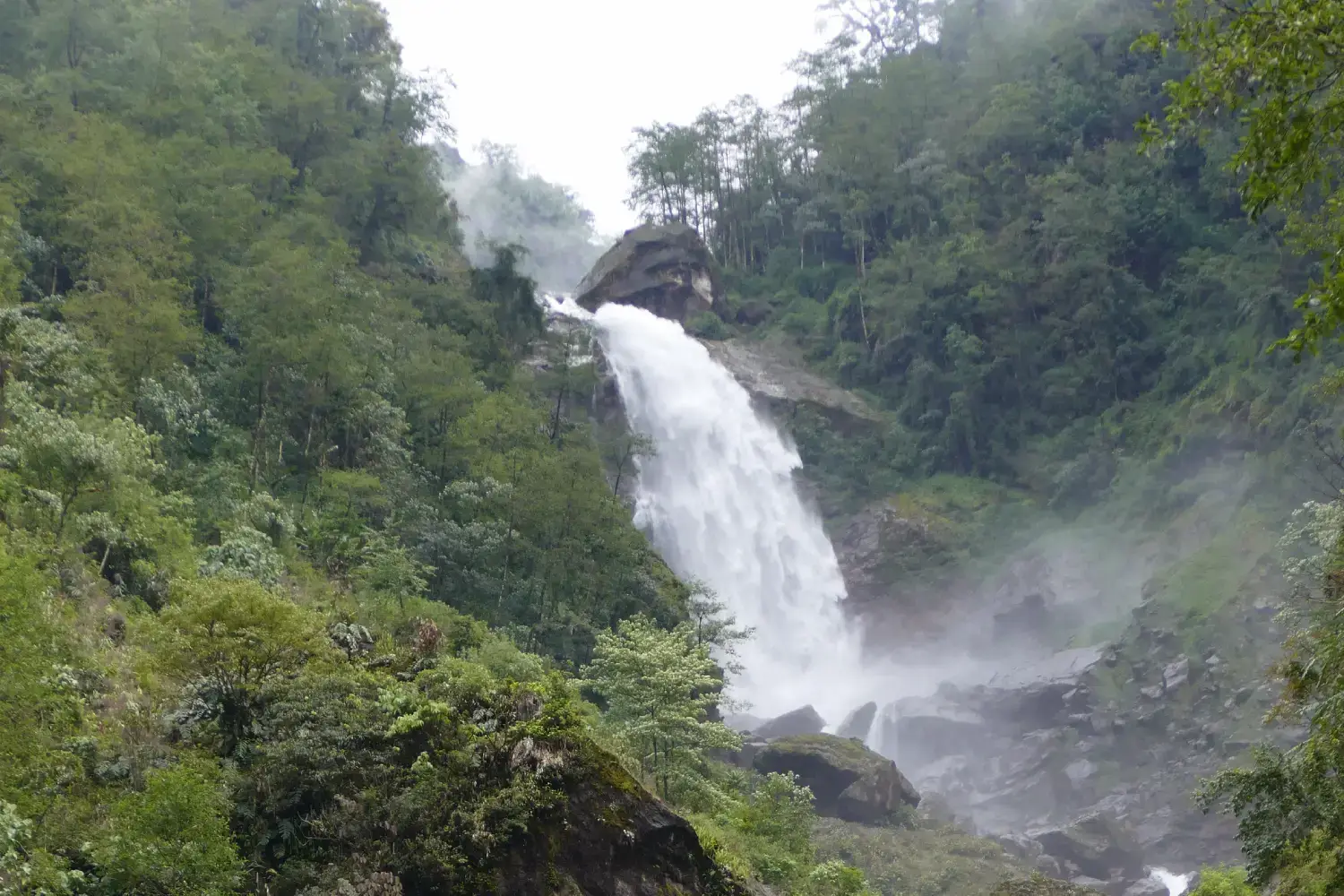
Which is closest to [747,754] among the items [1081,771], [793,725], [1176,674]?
[793,725]

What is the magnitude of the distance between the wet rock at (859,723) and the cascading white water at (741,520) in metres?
1.44

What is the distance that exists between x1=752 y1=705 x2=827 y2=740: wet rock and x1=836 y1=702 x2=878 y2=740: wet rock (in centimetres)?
258

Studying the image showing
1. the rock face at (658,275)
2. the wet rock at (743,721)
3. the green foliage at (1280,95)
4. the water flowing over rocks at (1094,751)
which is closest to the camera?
the green foliage at (1280,95)

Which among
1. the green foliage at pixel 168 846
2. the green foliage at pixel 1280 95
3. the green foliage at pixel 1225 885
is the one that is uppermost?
the green foliage at pixel 1280 95

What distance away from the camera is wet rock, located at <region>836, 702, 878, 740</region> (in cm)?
3816

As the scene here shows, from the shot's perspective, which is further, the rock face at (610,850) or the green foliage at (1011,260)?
the green foliage at (1011,260)

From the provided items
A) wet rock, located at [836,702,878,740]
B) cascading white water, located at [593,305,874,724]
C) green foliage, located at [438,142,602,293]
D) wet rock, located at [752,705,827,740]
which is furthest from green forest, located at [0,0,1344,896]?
green foliage, located at [438,142,602,293]

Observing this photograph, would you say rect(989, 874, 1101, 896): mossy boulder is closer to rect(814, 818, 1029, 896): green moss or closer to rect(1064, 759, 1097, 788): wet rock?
rect(814, 818, 1029, 896): green moss

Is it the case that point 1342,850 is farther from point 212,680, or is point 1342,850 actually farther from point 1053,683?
point 1053,683

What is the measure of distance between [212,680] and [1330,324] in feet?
32.8

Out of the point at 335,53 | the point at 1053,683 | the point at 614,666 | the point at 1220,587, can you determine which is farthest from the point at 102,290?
the point at 1220,587

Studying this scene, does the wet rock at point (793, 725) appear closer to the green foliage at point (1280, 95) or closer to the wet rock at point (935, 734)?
the wet rock at point (935, 734)

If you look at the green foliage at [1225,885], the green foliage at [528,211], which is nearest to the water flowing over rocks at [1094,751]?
the green foliage at [1225,885]

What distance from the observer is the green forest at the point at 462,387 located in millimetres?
9531
